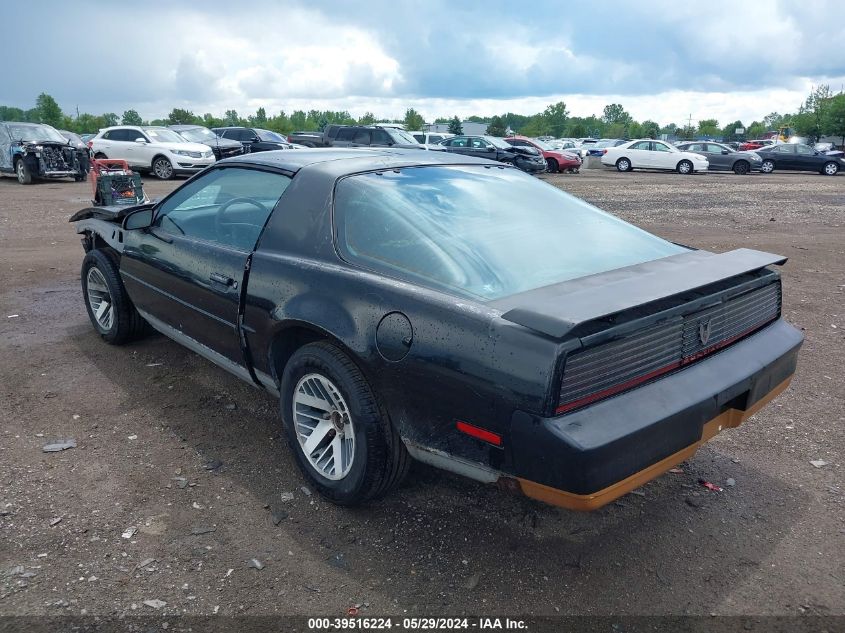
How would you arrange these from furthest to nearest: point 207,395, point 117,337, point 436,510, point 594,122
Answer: point 594,122 < point 117,337 < point 207,395 < point 436,510

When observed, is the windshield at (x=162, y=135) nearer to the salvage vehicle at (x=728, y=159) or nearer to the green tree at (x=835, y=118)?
the salvage vehicle at (x=728, y=159)

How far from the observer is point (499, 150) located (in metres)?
22.6

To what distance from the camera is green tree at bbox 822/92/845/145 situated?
6981 cm

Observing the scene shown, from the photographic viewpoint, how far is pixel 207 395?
4.25m

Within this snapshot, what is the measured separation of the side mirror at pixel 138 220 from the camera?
434cm

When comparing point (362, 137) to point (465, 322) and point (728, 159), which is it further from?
point (465, 322)

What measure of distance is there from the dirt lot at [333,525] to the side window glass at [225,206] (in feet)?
3.46

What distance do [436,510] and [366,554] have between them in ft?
1.43

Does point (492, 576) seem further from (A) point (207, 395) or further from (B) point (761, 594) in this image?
(A) point (207, 395)

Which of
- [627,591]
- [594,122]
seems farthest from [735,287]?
[594,122]

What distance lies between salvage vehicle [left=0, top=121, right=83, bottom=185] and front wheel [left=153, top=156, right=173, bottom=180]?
77.6 inches

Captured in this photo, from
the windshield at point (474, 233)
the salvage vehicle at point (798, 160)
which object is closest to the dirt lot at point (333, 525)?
the windshield at point (474, 233)

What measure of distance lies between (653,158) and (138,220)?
1038 inches

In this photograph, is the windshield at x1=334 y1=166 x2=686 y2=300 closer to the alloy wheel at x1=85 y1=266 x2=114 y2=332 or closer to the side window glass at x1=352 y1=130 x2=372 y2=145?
the alloy wheel at x1=85 y1=266 x2=114 y2=332
